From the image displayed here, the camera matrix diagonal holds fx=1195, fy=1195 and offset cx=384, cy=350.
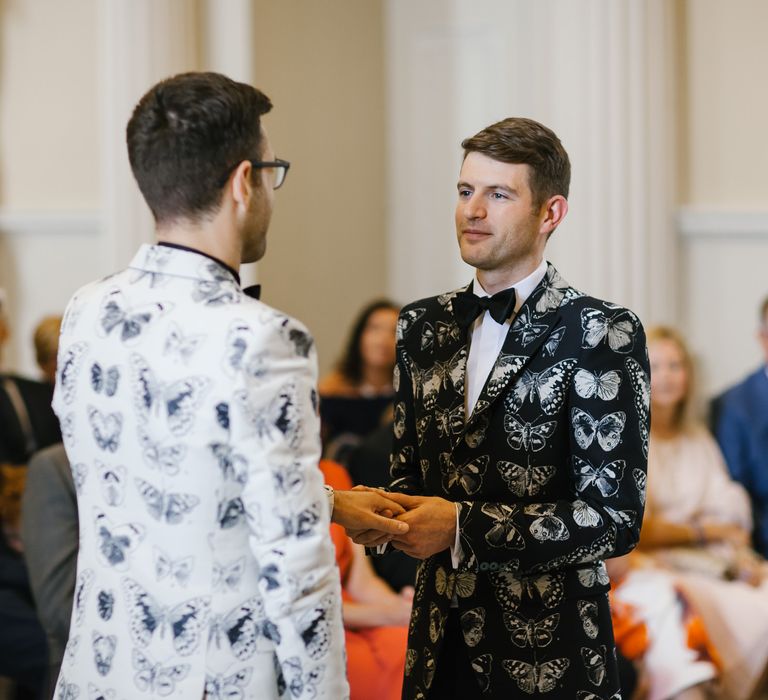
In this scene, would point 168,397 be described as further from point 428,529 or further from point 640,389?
point 640,389

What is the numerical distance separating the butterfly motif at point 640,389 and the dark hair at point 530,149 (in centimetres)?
33

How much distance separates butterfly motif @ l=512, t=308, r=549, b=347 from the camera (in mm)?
2004

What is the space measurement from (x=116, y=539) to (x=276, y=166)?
57cm

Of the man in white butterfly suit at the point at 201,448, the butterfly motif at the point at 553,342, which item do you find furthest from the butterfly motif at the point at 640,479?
the man in white butterfly suit at the point at 201,448

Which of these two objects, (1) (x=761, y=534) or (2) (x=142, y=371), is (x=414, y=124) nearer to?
(1) (x=761, y=534)

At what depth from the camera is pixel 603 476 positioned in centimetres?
192

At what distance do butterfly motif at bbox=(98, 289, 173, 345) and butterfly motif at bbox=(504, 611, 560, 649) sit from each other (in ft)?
2.56

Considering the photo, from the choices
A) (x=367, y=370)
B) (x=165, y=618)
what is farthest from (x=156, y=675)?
(x=367, y=370)

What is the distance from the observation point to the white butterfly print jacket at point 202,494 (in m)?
1.56

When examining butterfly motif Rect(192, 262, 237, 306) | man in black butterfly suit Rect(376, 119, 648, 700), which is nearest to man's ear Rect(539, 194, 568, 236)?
man in black butterfly suit Rect(376, 119, 648, 700)

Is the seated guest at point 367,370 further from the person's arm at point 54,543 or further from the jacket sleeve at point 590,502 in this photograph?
the jacket sleeve at point 590,502

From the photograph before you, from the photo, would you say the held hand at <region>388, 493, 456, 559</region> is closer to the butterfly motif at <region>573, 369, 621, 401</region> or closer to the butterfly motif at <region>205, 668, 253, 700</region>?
the butterfly motif at <region>573, 369, 621, 401</region>

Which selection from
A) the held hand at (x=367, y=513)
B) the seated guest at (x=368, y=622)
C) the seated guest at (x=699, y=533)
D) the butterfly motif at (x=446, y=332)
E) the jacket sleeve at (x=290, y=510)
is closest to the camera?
the jacket sleeve at (x=290, y=510)

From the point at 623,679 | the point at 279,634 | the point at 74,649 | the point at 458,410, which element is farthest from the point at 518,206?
the point at 623,679
